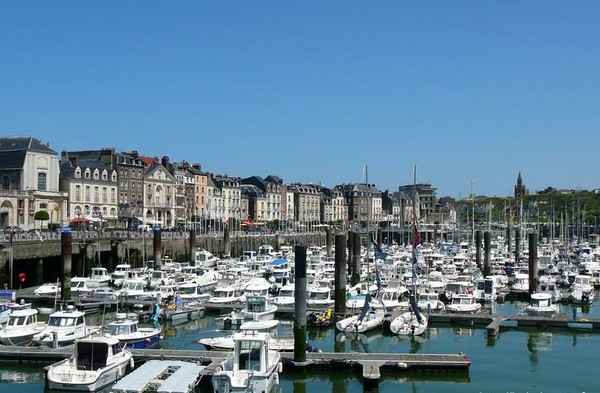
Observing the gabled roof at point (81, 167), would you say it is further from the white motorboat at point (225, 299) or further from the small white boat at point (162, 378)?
the small white boat at point (162, 378)

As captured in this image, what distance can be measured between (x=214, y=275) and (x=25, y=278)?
15.3 m

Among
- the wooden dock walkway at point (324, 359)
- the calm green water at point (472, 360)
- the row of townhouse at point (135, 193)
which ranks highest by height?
the row of townhouse at point (135, 193)

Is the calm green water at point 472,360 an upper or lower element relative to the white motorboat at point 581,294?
lower

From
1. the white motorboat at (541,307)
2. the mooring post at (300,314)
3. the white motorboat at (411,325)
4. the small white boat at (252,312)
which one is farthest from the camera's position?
the white motorboat at (541,307)

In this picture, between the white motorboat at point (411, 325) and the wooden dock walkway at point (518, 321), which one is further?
the wooden dock walkway at point (518, 321)

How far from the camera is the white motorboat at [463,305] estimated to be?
152 feet

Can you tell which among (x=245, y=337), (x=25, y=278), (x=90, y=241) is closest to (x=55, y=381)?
(x=245, y=337)

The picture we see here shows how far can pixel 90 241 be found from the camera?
6825cm

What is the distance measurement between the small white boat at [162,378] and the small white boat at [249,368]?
102 cm

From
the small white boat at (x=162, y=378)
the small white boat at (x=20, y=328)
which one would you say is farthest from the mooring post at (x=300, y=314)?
the small white boat at (x=20, y=328)

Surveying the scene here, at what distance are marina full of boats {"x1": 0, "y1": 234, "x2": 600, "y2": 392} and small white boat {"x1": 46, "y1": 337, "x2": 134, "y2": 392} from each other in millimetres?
44

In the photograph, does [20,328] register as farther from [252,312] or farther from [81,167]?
[81,167]

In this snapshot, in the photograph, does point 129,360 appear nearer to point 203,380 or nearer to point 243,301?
point 203,380

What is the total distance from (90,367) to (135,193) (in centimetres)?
8029
